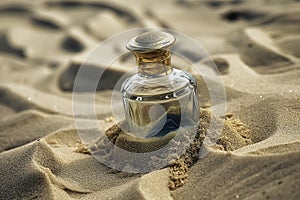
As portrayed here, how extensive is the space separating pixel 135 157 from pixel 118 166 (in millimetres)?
70

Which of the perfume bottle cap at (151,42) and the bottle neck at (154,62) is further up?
the perfume bottle cap at (151,42)

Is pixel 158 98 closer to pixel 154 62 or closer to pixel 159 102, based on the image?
pixel 159 102

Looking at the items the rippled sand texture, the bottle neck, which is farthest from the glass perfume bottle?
the rippled sand texture

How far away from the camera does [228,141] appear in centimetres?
161

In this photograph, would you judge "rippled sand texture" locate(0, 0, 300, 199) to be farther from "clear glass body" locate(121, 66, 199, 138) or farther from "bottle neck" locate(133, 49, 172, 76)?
"bottle neck" locate(133, 49, 172, 76)

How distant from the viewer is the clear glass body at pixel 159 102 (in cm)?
163

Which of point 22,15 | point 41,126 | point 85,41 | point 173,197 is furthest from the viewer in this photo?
point 22,15

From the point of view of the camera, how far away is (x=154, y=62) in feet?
5.29

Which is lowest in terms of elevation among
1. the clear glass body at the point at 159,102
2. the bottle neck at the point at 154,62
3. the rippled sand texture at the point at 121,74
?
the rippled sand texture at the point at 121,74

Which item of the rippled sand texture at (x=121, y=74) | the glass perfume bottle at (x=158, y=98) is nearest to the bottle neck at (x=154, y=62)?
the glass perfume bottle at (x=158, y=98)

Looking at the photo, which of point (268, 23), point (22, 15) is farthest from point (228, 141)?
point (22, 15)

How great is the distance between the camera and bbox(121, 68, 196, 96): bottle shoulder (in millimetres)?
1641

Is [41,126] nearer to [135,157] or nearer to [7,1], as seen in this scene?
[135,157]

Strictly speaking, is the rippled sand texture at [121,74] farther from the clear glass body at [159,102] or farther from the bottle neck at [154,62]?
the bottle neck at [154,62]
